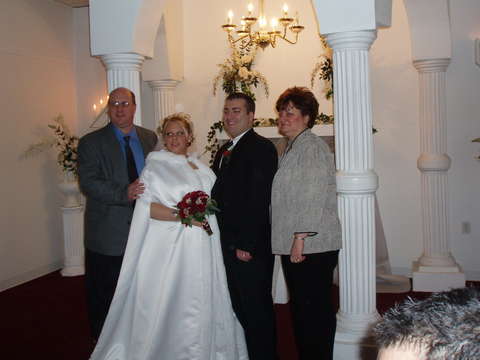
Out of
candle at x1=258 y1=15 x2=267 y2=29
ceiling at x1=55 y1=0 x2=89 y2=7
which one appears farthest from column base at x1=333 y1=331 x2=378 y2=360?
ceiling at x1=55 y1=0 x2=89 y2=7

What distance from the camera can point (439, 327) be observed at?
748 mm

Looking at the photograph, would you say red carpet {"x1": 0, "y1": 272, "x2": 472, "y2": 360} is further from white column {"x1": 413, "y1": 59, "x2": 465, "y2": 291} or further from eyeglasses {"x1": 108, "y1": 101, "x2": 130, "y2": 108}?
eyeglasses {"x1": 108, "y1": 101, "x2": 130, "y2": 108}

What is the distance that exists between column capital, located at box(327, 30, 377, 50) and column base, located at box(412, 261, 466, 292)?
10.1 ft

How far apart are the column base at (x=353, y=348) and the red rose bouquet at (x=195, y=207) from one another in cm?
128

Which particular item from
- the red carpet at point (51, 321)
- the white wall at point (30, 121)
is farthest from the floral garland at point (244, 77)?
the red carpet at point (51, 321)

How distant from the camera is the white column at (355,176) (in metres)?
3.42

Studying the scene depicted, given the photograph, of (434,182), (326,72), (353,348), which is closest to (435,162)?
(434,182)

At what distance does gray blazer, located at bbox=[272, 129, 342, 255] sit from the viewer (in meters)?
2.99

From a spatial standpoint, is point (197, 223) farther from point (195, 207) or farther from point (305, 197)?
point (305, 197)

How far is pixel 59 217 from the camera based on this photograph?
7.11 metres

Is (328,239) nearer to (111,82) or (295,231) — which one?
(295,231)

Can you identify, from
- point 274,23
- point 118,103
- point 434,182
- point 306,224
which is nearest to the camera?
point 306,224

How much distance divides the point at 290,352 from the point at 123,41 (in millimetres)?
2734

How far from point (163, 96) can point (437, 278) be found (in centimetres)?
396
